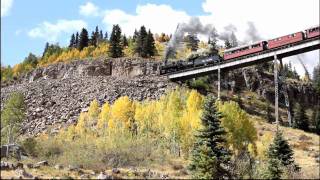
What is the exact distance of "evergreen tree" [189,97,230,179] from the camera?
135 ft

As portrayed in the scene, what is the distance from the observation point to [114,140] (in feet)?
211

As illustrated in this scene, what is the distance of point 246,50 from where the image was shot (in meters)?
83.7

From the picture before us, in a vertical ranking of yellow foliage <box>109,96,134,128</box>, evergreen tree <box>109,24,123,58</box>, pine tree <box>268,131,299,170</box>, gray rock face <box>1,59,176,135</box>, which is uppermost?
evergreen tree <box>109,24,123,58</box>

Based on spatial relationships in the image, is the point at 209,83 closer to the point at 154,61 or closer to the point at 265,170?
the point at 154,61

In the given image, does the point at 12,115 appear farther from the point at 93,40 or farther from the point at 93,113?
the point at 93,40

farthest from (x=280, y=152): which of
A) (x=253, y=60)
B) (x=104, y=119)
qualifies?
(x=253, y=60)

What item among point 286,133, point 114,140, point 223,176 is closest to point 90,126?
point 114,140

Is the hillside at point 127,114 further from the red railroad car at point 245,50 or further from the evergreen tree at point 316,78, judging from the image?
the red railroad car at point 245,50

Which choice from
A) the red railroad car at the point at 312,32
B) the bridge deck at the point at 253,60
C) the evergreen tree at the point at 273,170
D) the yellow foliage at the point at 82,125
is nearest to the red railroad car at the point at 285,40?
the bridge deck at the point at 253,60

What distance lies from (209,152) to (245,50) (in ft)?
145

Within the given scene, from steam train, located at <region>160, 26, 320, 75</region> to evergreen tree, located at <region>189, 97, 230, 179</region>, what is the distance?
34739mm

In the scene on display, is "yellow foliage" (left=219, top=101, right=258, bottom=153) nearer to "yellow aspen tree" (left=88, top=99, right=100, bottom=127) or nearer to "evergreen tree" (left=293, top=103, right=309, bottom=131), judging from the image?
"yellow aspen tree" (left=88, top=99, right=100, bottom=127)

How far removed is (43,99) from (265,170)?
60.4 m

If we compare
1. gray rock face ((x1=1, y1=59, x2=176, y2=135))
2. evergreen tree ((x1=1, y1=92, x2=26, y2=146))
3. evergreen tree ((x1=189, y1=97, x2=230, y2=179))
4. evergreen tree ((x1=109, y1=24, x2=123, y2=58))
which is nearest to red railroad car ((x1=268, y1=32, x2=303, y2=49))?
gray rock face ((x1=1, y1=59, x2=176, y2=135))
